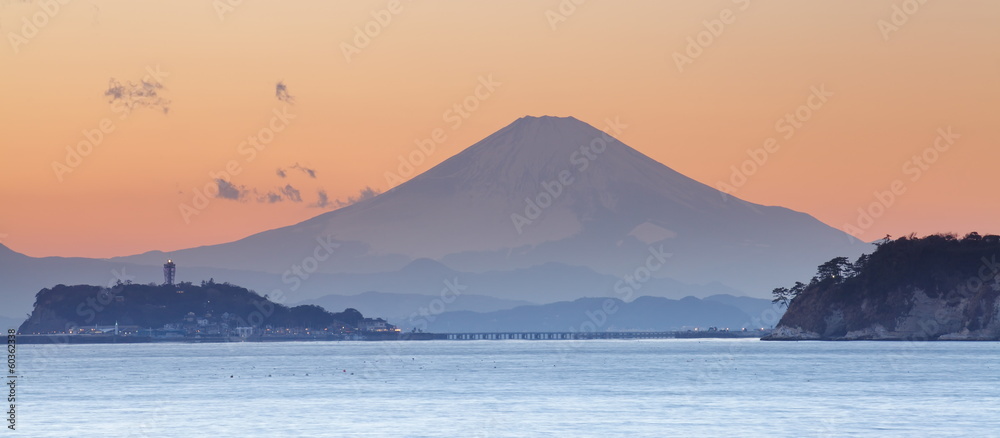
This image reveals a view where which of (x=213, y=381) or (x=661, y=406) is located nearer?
(x=661, y=406)

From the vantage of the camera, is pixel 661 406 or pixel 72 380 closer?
pixel 661 406

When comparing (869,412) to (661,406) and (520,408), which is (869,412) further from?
(520,408)

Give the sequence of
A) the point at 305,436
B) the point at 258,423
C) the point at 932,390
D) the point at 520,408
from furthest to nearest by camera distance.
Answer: the point at 932,390
the point at 520,408
the point at 258,423
the point at 305,436

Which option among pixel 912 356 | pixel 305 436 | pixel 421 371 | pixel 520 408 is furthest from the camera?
pixel 912 356

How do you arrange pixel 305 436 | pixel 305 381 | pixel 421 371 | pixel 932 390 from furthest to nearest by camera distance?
1. pixel 421 371
2. pixel 305 381
3. pixel 932 390
4. pixel 305 436

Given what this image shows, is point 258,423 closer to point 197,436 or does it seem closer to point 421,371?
point 197,436

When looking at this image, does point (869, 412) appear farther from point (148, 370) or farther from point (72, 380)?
point (148, 370)

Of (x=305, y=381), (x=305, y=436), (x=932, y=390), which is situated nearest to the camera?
(x=305, y=436)

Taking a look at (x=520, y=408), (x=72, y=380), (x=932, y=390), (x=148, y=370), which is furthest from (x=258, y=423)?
(x=148, y=370)

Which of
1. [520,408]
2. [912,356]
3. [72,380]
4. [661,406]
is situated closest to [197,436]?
[520,408]
